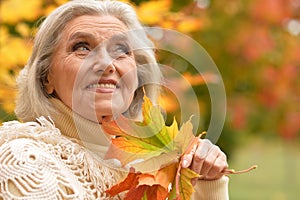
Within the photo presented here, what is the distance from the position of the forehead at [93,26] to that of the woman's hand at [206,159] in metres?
0.39

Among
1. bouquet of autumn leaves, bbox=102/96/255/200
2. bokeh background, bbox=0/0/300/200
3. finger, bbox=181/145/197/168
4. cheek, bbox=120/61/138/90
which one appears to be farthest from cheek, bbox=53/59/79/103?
bokeh background, bbox=0/0/300/200

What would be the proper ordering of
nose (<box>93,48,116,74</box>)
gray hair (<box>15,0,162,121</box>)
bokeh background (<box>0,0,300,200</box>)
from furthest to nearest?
bokeh background (<box>0,0,300,200</box>), gray hair (<box>15,0,162,121</box>), nose (<box>93,48,116,74</box>)

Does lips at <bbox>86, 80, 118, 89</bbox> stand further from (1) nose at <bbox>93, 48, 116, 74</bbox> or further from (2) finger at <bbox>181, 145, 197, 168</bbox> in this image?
(2) finger at <bbox>181, 145, 197, 168</bbox>

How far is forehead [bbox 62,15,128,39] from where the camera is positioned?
5.44ft

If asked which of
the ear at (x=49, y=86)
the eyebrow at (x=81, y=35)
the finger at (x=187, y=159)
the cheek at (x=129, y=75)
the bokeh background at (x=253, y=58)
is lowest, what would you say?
the bokeh background at (x=253, y=58)

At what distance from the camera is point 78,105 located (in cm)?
161

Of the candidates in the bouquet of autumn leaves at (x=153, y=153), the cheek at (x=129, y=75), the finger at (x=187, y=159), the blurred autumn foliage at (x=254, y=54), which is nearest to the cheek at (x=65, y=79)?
the cheek at (x=129, y=75)

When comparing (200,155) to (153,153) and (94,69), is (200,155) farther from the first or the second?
(94,69)

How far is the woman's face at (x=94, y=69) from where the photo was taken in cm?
159

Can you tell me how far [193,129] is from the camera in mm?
1446

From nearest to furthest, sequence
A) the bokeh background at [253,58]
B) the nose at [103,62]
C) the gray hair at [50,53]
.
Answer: the nose at [103,62] < the gray hair at [50,53] < the bokeh background at [253,58]

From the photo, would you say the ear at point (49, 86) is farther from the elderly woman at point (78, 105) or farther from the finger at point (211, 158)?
the finger at point (211, 158)

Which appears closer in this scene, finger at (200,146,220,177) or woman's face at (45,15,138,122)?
finger at (200,146,220,177)

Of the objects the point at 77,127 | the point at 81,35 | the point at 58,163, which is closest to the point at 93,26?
the point at 81,35
